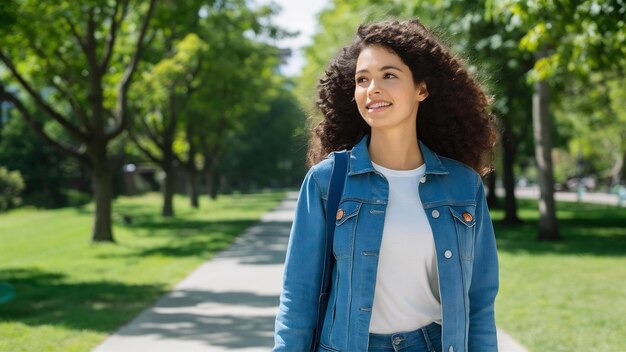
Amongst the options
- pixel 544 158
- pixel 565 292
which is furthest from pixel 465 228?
pixel 544 158

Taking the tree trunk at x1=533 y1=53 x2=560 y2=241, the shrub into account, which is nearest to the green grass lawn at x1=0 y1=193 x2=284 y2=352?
the tree trunk at x1=533 y1=53 x2=560 y2=241

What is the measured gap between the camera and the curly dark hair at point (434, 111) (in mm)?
2760

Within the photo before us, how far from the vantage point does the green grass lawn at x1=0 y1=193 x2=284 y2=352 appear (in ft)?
26.1

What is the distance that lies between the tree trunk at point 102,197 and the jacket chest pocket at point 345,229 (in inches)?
650

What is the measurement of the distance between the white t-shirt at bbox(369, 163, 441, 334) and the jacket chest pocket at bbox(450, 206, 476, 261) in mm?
93

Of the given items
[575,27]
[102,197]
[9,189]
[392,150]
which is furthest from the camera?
[9,189]

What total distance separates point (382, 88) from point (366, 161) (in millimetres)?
238

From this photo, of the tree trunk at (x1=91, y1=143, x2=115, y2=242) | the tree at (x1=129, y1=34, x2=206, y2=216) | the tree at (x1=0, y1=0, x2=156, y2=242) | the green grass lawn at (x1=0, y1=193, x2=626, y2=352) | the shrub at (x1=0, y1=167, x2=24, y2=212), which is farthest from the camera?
the shrub at (x1=0, y1=167, x2=24, y2=212)

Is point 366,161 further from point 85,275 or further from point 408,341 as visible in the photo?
point 85,275

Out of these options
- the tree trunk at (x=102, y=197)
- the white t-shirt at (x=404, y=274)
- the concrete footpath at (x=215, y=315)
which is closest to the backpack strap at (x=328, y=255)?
the white t-shirt at (x=404, y=274)

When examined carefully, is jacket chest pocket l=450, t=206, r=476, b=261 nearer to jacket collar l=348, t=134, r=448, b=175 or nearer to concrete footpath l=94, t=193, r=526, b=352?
jacket collar l=348, t=134, r=448, b=175

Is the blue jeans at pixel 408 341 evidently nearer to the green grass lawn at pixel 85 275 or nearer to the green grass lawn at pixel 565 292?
the green grass lawn at pixel 565 292

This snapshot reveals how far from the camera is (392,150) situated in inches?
104

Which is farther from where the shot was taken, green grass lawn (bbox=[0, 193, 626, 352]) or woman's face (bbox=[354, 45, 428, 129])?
green grass lawn (bbox=[0, 193, 626, 352])
